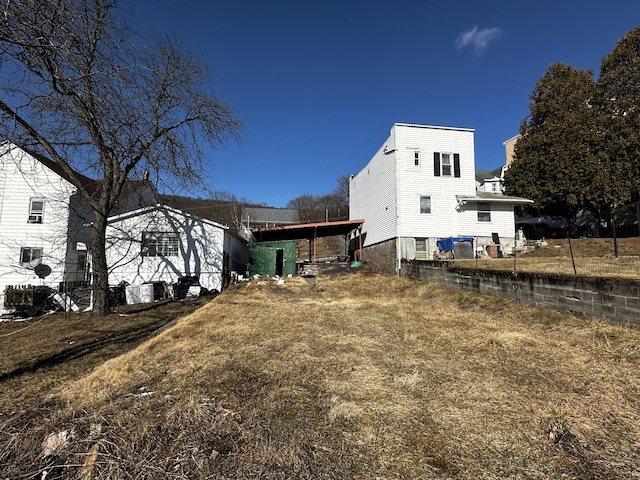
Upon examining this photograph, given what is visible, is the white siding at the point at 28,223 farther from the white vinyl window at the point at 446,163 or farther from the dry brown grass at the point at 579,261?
the white vinyl window at the point at 446,163

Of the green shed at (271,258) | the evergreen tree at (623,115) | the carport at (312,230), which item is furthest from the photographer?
the carport at (312,230)

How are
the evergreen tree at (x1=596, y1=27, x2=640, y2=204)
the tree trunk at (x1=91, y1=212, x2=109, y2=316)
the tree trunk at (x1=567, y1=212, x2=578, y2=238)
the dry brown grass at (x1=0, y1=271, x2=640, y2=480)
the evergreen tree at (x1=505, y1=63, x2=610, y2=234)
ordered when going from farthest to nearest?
the tree trunk at (x1=567, y1=212, x2=578, y2=238) → the evergreen tree at (x1=505, y1=63, x2=610, y2=234) → the evergreen tree at (x1=596, y1=27, x2=640, y2=204) → the tree trunk at (x1=91, y1=212, x2=109, y2=316) → the dry brown grass at (x1=0, y1=271, x2=640, y2=480)

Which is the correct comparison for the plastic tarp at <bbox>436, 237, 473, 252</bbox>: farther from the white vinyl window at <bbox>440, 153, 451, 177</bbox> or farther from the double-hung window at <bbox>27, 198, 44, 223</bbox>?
the double-hung window at <bbox>27, 198, 44, 223</bbox>

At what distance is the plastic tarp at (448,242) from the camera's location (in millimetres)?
16781

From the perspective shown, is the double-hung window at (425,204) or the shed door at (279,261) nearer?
the double-hung window at (425,204)

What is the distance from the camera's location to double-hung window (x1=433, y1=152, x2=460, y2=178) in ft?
58.3

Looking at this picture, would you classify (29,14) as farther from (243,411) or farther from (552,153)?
(552,153)

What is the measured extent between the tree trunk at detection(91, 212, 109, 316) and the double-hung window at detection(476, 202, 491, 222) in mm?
17760

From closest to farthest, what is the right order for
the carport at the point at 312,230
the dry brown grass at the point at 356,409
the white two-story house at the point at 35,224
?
the dry brown grass at the point at 356,409
the white two-story house at the point at 35,224
the carport at the point at 312,230

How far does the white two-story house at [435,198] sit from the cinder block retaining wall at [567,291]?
7.33 metres

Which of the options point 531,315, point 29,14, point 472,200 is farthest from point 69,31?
point 472,200

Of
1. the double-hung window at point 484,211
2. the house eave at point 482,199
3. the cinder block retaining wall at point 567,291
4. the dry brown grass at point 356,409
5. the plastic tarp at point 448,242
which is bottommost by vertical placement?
the dry brown grass at point 356,409

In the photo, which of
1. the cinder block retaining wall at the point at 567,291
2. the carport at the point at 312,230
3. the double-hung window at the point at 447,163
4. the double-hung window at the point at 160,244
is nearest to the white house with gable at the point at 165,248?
the double-hung window at the point at 160,244

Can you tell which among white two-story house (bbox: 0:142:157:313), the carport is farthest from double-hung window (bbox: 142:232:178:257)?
the carport
